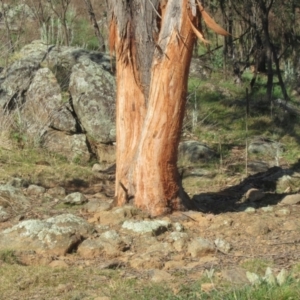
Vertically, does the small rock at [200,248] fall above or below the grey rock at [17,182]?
below

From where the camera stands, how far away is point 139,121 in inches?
301

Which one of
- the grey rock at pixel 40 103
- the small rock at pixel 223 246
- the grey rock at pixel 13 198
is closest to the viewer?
the small rock at pixel 223 246

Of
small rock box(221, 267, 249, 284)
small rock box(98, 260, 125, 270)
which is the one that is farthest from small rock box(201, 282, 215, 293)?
small rock box(98, 260, 125, 270)

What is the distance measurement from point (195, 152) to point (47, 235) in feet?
16.3

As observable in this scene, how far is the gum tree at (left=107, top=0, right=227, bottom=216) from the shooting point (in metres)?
7.17

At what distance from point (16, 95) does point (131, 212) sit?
206 inches

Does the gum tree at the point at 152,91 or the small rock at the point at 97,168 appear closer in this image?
the gum tree at the point at 152,91

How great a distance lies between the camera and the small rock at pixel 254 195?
8.94 meters

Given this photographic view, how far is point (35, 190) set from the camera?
8.89 metres

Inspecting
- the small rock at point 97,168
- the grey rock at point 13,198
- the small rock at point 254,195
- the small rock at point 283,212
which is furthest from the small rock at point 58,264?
the small rock at point 97,168

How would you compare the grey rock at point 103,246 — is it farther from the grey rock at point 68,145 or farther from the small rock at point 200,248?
the grey rock at point 68,145

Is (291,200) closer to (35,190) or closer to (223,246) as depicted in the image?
(223,246)

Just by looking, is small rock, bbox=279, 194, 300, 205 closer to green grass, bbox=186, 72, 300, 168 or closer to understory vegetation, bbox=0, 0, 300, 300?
understory vegetation, bbox=0, 0, 300, 300

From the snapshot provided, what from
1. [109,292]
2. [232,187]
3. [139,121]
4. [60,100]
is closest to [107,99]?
[60,100]
